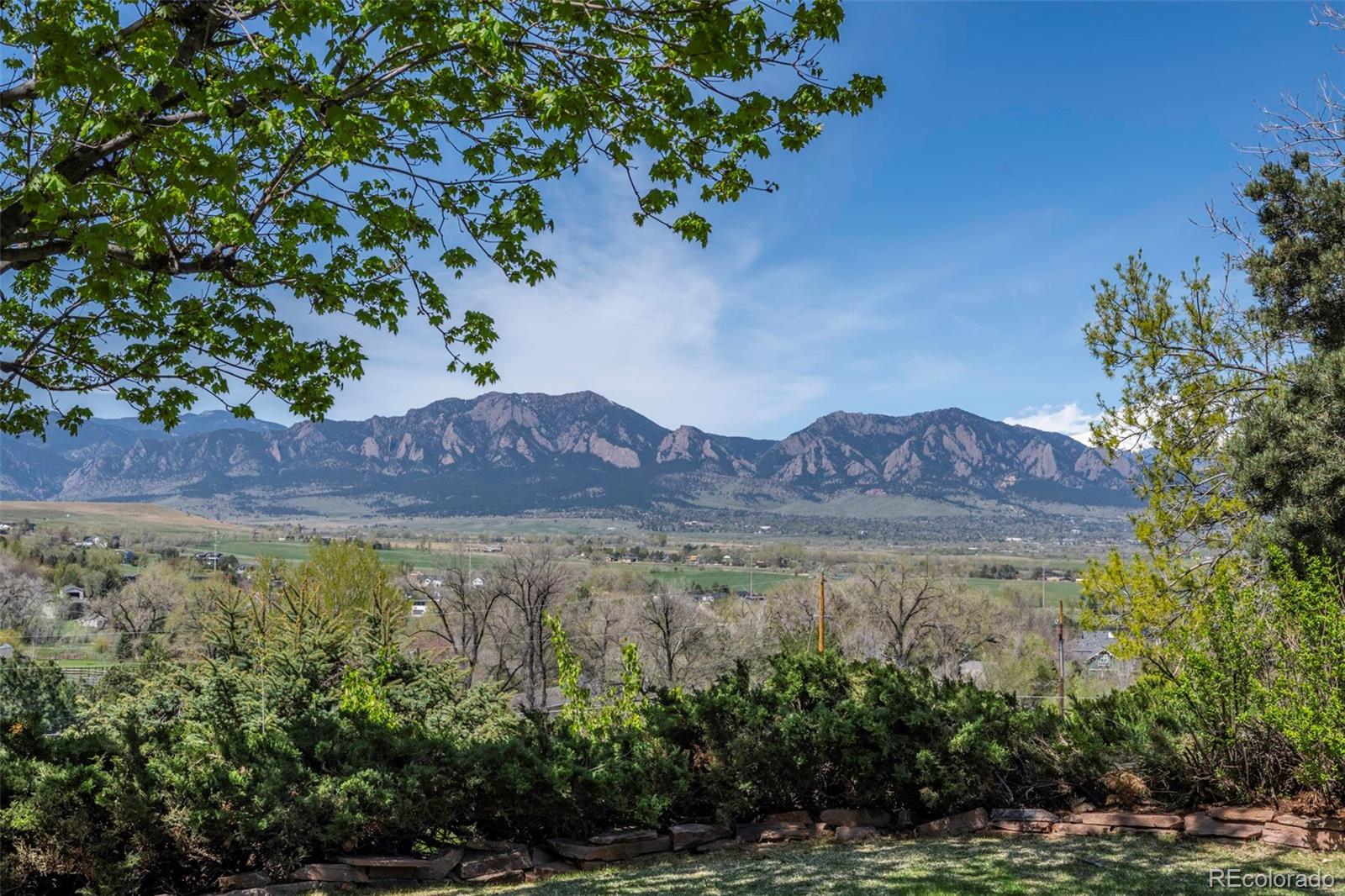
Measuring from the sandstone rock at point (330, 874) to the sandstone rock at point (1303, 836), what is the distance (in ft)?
19.1

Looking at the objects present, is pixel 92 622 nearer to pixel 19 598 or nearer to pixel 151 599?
pixel 19 598

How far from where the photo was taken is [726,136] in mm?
4520

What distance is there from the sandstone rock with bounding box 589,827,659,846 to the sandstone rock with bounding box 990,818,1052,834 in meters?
2.55

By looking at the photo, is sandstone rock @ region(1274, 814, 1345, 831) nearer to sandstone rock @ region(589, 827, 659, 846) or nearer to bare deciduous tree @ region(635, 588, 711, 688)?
sandstone rock @ region(589, 827, 659, 846)

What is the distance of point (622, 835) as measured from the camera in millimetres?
5535

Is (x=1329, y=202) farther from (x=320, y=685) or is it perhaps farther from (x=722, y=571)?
(x=722, y=571)

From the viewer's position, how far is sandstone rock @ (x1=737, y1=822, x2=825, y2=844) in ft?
18.9

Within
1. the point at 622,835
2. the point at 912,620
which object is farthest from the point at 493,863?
the point at 912,620

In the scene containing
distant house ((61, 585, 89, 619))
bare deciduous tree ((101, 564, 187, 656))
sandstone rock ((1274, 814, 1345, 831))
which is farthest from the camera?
distant house ((61, 585, 89, 619))

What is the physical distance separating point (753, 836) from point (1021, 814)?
6.59 ft

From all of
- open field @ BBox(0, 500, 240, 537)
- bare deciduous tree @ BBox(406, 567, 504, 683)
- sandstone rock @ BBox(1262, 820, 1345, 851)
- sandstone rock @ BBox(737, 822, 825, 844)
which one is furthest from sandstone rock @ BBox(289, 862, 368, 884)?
open field @ BBox(0, 500, 240, 537)

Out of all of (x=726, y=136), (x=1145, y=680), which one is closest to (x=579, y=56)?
(x=726, y=136)

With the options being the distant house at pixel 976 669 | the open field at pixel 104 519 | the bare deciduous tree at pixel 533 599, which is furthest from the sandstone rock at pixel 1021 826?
the open field at pixel 104 519

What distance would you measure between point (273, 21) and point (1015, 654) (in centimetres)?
4558
